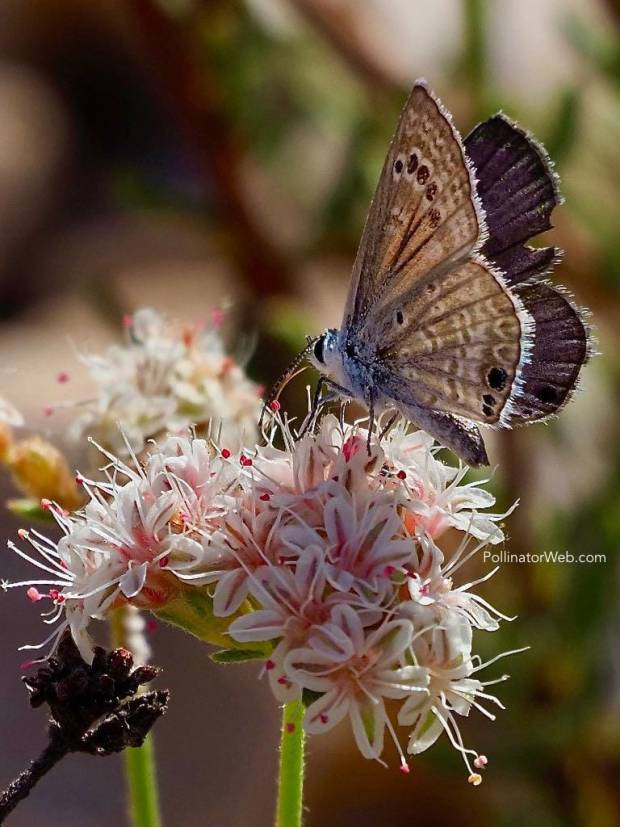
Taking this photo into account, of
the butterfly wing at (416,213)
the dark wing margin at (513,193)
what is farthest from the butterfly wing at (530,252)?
the butterfly wing at (416,213)

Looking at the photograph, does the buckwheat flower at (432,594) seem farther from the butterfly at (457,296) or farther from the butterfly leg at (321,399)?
the butterfly leg at (321,399)

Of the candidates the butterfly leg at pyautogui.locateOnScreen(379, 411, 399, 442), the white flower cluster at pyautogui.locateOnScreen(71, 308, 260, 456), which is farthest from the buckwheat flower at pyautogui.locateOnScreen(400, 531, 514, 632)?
the white flower cluster at pyautogui.locateOnScreen(71, 308, 260, 456)

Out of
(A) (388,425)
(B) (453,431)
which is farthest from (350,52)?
(B) (453,431)

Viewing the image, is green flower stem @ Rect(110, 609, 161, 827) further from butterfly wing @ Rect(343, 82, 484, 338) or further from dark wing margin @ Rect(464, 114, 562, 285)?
dark wing margin @ Rect(464, 114, 562, 285)

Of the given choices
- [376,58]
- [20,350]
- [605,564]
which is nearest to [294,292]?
[376,58]

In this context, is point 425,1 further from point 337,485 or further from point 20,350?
point 337,485

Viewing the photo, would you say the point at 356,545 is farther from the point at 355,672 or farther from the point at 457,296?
the point at 457,296
